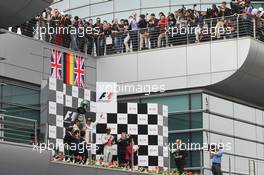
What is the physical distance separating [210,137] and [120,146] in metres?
7.31

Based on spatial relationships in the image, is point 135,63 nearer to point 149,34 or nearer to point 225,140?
point 149,34

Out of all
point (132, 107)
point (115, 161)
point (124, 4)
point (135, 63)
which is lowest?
point (115, 161)

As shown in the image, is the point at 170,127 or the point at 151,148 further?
the point at 170,127

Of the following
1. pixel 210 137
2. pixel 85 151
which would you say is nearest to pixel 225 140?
pixel 210 137

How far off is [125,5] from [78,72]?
9.80m

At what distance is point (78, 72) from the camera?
33.7m

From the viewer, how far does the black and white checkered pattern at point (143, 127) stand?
29578 mm

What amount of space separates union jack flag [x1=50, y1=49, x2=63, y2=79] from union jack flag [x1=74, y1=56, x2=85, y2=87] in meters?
0.93

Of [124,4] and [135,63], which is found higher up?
[124,4]

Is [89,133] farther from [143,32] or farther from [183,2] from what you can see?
[183,2]

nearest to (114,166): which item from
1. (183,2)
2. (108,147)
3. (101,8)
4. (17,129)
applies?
(108,147)

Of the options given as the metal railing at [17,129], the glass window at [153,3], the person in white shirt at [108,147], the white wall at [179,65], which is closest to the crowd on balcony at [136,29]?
the white wall at [179,65]

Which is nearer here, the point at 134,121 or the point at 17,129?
the point at 17,129

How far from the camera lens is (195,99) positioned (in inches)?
1363
